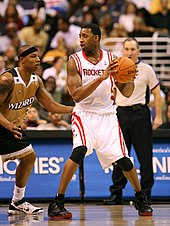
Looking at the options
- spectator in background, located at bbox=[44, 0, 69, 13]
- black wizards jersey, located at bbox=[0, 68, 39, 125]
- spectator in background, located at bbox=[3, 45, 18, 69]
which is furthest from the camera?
spectator in background, located at bbox=[44, 0, 69, 13]

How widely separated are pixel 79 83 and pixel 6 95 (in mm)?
850

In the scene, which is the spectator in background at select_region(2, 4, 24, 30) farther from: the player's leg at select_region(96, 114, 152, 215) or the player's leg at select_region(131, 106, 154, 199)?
the player's leg at select_region(96, 114, 152, 215)

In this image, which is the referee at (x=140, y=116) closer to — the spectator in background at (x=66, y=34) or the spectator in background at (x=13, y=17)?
Result: the spectator in background at (x=66, y=34)

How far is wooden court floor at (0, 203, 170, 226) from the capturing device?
8266mm

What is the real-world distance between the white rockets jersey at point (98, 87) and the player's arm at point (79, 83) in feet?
0.24

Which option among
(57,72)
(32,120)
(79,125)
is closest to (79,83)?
(79,125)

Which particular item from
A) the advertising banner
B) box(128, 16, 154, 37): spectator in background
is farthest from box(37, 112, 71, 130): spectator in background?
box(128, 16, 154, 37): spectator in background

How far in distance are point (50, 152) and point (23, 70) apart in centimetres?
225

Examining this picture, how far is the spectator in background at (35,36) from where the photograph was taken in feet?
56.0

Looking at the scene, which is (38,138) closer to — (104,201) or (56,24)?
(104,201)

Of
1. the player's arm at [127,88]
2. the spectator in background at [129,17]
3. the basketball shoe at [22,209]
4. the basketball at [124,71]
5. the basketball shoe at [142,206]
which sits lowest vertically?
the basketball shoe at [22,209]

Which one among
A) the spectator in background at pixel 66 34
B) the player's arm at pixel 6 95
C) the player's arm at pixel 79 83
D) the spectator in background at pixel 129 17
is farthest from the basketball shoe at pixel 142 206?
the spectator in background at pixel 129 17

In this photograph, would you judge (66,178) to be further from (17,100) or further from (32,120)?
(32,120)

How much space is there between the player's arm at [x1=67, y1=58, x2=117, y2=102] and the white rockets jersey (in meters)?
0.07
